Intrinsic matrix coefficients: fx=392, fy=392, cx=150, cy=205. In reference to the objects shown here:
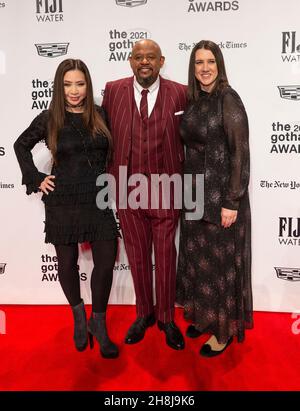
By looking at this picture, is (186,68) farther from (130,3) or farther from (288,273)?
(288,273)

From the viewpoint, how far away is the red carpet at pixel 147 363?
214 centimetres

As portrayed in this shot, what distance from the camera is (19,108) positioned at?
283 cm

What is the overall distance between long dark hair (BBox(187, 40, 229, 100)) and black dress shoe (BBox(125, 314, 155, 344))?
1.48 meters

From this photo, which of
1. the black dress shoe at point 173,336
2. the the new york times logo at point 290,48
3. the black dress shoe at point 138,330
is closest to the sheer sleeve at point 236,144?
the the new york times logo at point 290,48

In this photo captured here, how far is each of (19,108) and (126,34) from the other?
0.92m

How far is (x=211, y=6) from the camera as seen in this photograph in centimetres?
262

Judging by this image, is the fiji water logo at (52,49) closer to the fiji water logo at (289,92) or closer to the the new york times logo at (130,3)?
the the new york times logo at (130,3)

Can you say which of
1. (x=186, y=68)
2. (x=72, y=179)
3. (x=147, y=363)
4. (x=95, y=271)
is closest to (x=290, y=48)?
(x=186, y=68)

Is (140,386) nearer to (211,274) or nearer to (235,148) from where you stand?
(211,274)

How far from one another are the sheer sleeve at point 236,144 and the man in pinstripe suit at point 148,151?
0.35 m
